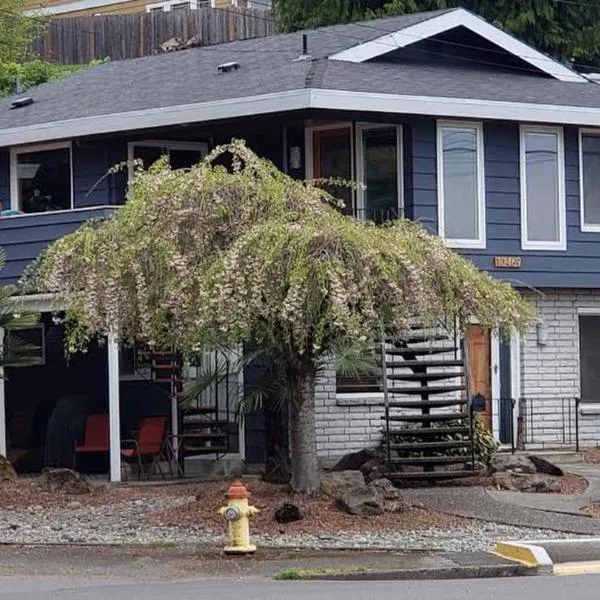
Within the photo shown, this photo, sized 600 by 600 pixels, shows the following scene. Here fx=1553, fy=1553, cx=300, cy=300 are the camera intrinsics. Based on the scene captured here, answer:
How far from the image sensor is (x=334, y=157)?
24109 millimetres

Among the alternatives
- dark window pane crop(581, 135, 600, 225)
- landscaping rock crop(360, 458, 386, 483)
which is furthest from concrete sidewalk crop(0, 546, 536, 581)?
dark window pane crop(581, 135, 600, 225)

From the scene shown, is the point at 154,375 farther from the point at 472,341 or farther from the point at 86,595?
the point at 86,595

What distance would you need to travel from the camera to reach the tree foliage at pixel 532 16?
3694cm

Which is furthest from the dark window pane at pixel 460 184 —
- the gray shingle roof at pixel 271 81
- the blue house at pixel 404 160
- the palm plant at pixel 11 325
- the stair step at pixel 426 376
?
the palm plant at pixel 11 325

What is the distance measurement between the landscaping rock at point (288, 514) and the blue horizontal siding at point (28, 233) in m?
7.38

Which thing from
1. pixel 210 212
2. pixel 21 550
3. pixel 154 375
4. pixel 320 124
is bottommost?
pixel 21 550

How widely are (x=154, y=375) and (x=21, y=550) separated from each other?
8026mm

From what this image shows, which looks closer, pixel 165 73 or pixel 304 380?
pixel 304 380

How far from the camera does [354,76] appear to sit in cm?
2355

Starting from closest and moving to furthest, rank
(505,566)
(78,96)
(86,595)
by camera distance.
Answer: (86,595) → (505,566) → (78,96)

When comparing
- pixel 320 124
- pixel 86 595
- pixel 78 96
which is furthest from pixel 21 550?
pixel 78 96

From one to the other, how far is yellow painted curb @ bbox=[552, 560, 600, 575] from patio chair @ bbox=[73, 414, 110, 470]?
1060 centimetres

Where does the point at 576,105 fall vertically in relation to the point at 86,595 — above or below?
above

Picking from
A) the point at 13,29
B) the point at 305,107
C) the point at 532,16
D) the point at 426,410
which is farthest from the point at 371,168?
the point at 13,29
